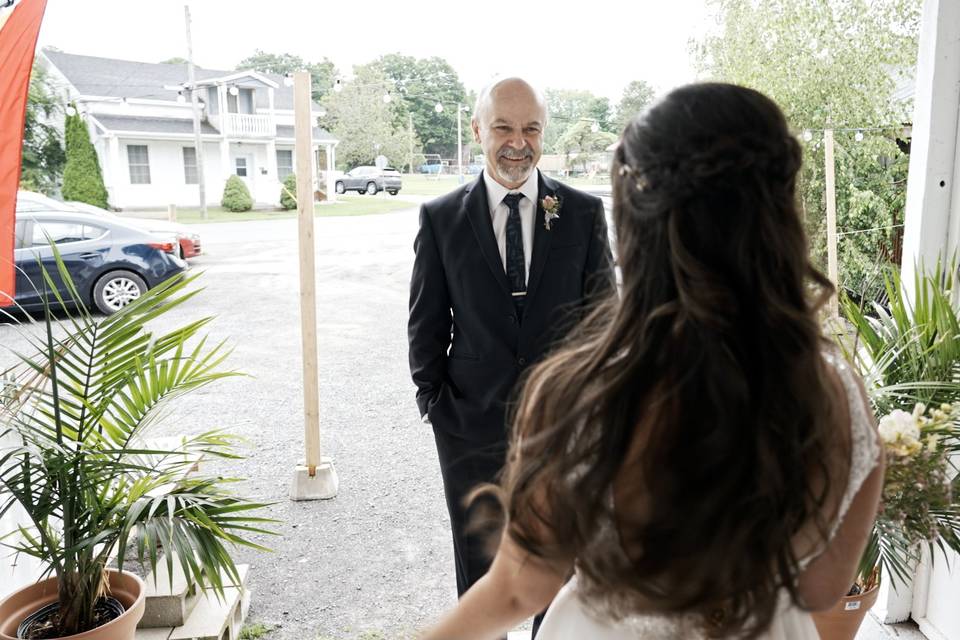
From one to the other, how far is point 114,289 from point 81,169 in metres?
2.89

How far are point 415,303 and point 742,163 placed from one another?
1456 millimetres

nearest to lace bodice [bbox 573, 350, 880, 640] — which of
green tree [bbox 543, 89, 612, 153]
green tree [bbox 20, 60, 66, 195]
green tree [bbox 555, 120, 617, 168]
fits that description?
green tree [bbox 555, 120, 617, 168]

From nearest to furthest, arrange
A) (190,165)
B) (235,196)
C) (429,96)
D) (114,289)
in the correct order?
(429,96) → (114,289) → (235,196) → (190,165)

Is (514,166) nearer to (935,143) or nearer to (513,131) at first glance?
(513,131)

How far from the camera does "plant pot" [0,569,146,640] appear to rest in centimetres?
175

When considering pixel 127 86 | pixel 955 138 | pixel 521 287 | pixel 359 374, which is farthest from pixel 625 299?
pixel 127 86

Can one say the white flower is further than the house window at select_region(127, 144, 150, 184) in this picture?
No

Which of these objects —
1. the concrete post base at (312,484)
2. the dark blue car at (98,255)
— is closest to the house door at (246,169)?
the dark blue car at (98,255)

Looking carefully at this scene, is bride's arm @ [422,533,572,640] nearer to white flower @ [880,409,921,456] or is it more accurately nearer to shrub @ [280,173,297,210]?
white flower @ [880,409,921,456]

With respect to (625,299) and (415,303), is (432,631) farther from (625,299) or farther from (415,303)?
(415,303)

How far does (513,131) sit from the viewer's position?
6.53 ft

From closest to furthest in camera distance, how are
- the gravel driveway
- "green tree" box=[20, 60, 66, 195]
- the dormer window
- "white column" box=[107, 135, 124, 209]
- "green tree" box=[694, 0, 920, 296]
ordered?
→ the gravel driveway
"green tree" box=[694, 0, 920, 296]
"green tree" box=[20, 60, 66, 195]
"white column" box=[107, 135, 124, 209]
the dormer window

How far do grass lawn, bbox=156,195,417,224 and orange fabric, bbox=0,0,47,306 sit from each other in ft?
32.2

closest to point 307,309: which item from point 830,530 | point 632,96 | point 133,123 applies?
point 632,96
